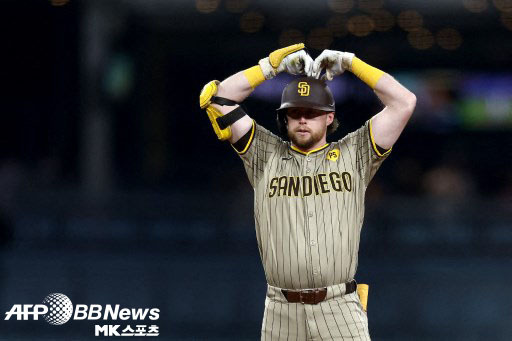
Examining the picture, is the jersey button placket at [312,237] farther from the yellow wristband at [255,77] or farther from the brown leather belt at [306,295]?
the yellow wristband at [255,77]

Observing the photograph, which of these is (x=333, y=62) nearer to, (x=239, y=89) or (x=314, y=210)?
(x=239, y=89)

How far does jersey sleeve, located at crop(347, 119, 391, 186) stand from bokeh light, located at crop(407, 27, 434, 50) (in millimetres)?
11463

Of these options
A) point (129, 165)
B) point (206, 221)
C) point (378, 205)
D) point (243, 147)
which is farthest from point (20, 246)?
point (129, 165)

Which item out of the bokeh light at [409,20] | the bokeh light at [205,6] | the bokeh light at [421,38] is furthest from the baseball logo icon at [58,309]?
the bokeh light at [421,38]

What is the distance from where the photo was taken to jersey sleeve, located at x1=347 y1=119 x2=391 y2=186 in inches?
156

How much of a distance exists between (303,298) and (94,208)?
6.46 meters

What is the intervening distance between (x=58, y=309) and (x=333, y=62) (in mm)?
4387

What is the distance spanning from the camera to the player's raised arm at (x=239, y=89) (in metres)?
3.94

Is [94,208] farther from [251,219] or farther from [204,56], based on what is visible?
[204,56]

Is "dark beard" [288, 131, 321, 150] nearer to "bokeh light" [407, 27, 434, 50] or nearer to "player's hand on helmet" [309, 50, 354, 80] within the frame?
"player's hand on helmet" [309, 50, 354, 80]

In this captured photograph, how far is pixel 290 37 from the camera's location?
14961 mm

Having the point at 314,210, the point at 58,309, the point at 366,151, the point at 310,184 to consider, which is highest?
the point at 366,151

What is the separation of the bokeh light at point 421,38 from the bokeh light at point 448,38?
17 cm

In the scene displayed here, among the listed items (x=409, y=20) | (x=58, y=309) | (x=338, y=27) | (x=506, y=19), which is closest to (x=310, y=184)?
(x=58, y=309)
